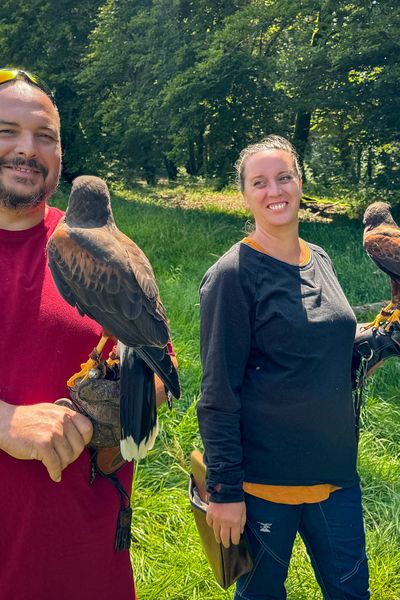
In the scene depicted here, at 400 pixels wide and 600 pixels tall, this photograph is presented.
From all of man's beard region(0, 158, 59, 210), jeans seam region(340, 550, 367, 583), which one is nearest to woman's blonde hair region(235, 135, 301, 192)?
man's beard region(0, 158, 59, 210)

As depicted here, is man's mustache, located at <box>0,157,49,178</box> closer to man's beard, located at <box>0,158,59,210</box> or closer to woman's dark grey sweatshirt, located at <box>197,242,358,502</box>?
man's beard, located at <box>0,158,59,210</box>

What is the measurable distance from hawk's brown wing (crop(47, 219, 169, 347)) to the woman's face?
24.6 inches

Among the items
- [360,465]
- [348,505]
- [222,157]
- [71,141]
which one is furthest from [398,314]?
[71,141]

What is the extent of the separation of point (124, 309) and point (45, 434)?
0.47 meters

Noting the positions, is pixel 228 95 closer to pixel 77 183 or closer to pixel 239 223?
pixel 239 223

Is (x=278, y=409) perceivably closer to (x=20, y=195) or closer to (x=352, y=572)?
(x=352, y=572)

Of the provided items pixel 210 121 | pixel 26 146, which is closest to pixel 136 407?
pixel 26 146

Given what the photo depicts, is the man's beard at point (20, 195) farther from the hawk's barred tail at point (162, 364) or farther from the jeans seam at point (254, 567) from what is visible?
the jeans seam at point (254, 567)

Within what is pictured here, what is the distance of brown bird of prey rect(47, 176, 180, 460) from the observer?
1.75m

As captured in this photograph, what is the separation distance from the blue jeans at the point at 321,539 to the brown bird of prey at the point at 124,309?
2.41ft

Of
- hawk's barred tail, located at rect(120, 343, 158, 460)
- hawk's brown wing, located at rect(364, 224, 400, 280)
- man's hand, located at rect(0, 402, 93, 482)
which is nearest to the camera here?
man's hand, located at rect(0, 402, 93, 482)

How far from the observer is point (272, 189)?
7.45 ft

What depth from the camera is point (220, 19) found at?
47.4ft

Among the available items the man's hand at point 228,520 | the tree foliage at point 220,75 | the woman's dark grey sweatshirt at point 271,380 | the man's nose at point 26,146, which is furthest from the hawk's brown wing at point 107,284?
the tree foliage at point 220,75
